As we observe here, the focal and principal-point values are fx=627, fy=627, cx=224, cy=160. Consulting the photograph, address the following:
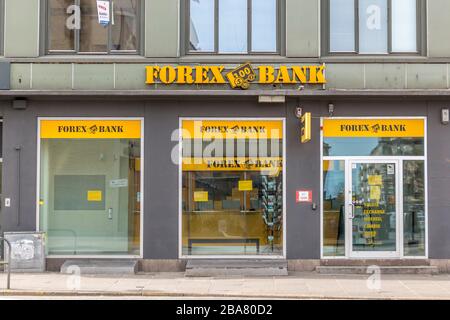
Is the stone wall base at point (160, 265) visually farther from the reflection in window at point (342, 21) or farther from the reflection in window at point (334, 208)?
the reflection in window at point (342, 21)

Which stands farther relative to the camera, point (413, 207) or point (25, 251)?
point (413, 207)

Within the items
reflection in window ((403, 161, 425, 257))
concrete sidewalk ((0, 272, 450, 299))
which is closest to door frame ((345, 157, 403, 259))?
reflection in window ((403, 161, 425, 257))

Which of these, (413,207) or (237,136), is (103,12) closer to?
(237,136)

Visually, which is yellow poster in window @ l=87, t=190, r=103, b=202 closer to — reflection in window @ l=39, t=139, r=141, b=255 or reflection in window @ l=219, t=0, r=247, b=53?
reflection in window @ l=39, t=139, r=141, b=255

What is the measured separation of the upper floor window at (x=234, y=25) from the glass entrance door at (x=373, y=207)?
3702mm

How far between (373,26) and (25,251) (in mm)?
9820

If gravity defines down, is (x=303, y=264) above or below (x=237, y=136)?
below

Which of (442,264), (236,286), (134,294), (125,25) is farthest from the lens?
(125,25)

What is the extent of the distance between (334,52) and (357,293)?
6011 mm

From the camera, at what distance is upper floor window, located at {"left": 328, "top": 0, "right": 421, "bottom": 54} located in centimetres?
1516

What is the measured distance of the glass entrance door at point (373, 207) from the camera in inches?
587

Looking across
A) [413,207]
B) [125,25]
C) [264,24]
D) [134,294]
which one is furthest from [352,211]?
[125,25]

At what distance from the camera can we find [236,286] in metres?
12.8

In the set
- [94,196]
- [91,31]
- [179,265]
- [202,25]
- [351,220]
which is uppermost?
[202,25]
